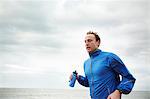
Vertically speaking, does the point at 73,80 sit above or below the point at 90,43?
below

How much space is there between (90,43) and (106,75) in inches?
9.0

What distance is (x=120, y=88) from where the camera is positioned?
228 cm

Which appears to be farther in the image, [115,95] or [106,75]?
[106,75]

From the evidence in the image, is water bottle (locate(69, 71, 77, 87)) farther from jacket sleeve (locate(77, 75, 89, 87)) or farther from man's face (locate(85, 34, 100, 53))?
man's face (locate(85, 34, 100, 53))

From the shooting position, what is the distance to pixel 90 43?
2.42 meters

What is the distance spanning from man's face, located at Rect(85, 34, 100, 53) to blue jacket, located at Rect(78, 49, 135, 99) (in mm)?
40

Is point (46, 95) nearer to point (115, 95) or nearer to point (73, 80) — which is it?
point (73, 80)

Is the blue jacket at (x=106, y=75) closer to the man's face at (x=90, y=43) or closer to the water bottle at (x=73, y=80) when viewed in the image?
the man's face at (x=90, y=43)

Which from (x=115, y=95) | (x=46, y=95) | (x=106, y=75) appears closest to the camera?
(x=115, y=95)

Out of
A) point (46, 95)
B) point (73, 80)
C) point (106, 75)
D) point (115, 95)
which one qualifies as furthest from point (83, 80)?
point (46, 95)

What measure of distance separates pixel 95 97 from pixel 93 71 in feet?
0.56

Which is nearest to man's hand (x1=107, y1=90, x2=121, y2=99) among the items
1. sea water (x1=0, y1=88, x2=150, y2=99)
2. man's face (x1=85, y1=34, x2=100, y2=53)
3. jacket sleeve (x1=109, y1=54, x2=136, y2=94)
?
jacket sleeve (x1=109, y1=54, x2=136, y2=94)

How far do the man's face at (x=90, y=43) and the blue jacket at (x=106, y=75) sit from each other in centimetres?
4

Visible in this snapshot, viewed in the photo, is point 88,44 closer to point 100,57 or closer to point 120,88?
point 100,57
